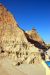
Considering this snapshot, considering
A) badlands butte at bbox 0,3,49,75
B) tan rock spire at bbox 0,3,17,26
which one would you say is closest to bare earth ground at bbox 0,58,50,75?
badlands butte at bbox 0,3,49,75

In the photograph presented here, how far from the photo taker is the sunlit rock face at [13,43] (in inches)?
1373

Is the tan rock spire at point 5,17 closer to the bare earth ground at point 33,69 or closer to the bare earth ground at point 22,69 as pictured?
the bare earth ground at point 22,69

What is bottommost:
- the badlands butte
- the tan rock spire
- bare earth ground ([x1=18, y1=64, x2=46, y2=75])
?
bare earth ground ([x1=18, y1=64, x2=46, y2=75])

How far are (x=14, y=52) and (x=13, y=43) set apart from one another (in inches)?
78.9

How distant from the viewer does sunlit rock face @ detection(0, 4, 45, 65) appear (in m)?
34.9

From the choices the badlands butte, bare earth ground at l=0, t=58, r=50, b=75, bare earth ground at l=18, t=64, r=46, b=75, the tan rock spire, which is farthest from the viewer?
the tan rock spire

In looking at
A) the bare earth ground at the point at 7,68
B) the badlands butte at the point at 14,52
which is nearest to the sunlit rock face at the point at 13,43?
the badlands butte at the point at 14,52

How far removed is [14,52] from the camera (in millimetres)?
35438

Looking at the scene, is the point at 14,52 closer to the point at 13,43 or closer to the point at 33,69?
the point at 13,43

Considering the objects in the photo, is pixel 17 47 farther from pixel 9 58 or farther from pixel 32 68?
pixel 32 68

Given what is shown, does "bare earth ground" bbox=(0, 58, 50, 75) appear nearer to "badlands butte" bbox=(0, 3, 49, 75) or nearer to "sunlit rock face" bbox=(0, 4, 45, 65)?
"badlands butte" bbox=(0, 3, 49, 75)

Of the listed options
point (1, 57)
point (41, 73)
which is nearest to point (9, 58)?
point (1, 57)

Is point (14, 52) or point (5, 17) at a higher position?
point (5, 17)


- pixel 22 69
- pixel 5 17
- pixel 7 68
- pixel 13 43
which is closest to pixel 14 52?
pixel 13 43
